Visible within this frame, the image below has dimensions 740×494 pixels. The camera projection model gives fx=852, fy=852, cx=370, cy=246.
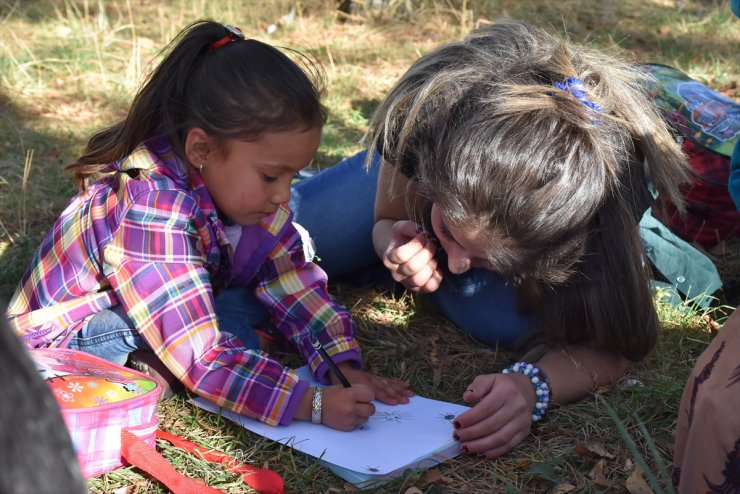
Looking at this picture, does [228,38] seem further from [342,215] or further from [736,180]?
[736,180]

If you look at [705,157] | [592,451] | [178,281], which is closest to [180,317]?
[178,281]

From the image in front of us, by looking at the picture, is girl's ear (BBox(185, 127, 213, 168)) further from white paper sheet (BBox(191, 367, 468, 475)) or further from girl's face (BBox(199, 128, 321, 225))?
white paper sheet (BBox(191, 367, 468, 475))

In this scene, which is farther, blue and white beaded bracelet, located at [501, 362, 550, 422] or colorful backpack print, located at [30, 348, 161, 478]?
blue and white beaded bracelet, located at [501, 362, 550, 422]

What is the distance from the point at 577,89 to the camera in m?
1.95

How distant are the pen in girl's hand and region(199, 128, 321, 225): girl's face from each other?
1.25ft

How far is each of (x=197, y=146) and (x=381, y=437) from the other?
0.86 meters

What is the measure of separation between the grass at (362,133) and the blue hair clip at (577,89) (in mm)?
683

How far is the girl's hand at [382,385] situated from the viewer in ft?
7.23

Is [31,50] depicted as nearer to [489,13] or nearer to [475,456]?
[489,13]

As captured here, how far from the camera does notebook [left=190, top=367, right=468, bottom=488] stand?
1893mm

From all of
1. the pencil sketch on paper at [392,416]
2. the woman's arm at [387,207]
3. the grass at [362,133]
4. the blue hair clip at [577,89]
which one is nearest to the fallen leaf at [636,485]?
the grass at [362,133]

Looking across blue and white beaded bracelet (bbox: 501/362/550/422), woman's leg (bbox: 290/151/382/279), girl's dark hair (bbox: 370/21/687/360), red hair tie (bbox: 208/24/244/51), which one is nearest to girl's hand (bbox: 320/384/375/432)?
blue and white beaded bracelet (bbox: 501/362/550/422)

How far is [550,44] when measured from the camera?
2105 mm

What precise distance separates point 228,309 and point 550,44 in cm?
112
